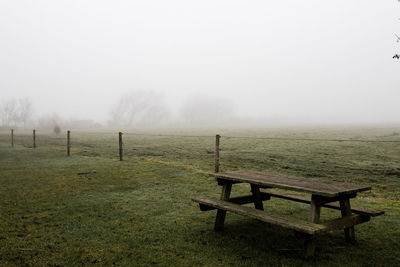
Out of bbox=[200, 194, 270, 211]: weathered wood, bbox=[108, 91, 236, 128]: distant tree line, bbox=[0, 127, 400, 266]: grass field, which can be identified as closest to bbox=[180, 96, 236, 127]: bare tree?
bbox=[108, 91, 236, 128]: distant tree line

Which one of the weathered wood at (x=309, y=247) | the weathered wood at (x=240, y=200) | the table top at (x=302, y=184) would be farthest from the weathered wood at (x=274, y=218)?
the table top at (x=302, y=184)

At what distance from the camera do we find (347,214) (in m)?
4.78

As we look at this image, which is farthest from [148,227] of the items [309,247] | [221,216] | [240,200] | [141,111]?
[141,111]

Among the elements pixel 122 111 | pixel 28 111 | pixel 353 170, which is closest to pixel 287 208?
pixel 353 170

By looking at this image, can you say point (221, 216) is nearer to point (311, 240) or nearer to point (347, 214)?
A: point (311, 240)

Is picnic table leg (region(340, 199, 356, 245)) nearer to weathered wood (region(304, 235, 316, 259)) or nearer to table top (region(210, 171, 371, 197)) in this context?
table top (region(210, 171, 371, 197))

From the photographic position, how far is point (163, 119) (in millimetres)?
115875

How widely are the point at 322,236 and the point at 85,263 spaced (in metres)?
3.54

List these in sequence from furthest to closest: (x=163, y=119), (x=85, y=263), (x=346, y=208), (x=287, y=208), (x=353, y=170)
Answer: (x=163, y=119)
(x=353, y=170)
(x=287, y=208)
(x=346, y=208)
(x=85, y=263)

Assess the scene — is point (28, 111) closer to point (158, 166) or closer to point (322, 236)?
point (158, 166)

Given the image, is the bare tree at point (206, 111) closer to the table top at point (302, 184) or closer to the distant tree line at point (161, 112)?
the distant tree line at point (161, 112)

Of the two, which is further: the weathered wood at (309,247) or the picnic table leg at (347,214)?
the picnic table leg at (347,214)

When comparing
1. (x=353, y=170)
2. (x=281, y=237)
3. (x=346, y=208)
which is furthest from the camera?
(x=353, y=170)

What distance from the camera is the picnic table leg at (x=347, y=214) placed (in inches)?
188
